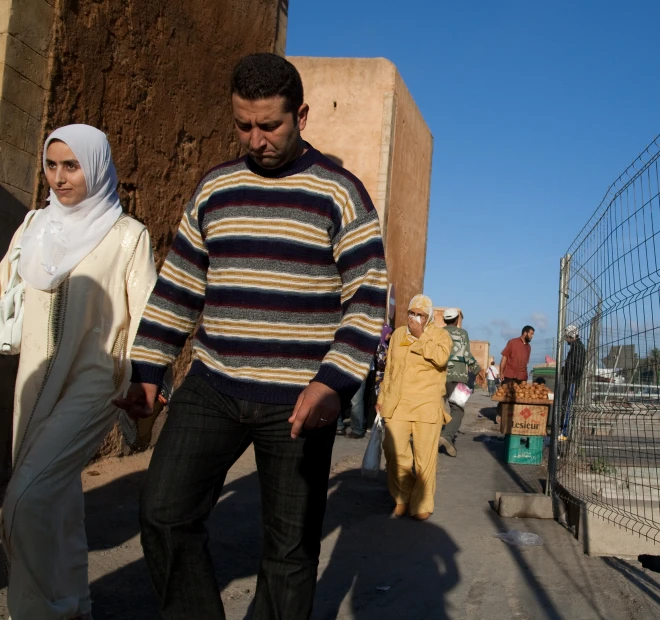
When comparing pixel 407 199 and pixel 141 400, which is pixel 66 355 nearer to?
pixel 141 400

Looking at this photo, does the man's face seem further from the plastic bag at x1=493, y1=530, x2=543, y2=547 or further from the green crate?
the green crate

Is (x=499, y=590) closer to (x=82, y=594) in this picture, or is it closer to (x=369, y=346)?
(x=82, y=594)

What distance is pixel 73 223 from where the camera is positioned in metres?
3.86

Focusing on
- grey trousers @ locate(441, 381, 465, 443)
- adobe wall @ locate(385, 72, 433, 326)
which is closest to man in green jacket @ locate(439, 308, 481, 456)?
grey trousers @ locate(441, 381, 465, 443)

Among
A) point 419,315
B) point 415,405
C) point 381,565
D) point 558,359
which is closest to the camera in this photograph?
point 381,565

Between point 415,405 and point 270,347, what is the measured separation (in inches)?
182

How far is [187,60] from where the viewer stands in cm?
833

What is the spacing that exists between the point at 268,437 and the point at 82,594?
1395 mm

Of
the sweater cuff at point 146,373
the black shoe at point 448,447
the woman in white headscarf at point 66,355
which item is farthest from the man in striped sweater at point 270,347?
the black shoe at point 448,447

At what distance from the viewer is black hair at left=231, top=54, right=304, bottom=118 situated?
2.70 metres

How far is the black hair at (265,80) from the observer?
270 cm

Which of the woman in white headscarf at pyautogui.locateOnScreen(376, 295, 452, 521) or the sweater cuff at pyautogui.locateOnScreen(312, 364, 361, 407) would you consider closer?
the sweater cuff at pyautogui.locateOnScreen(312, 364, 361, 407)

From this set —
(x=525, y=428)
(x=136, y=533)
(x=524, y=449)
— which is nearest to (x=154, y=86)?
(x=136, y=533)

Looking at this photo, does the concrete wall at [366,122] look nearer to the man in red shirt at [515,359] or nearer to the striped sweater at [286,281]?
the man in red shirt at [515,359]
